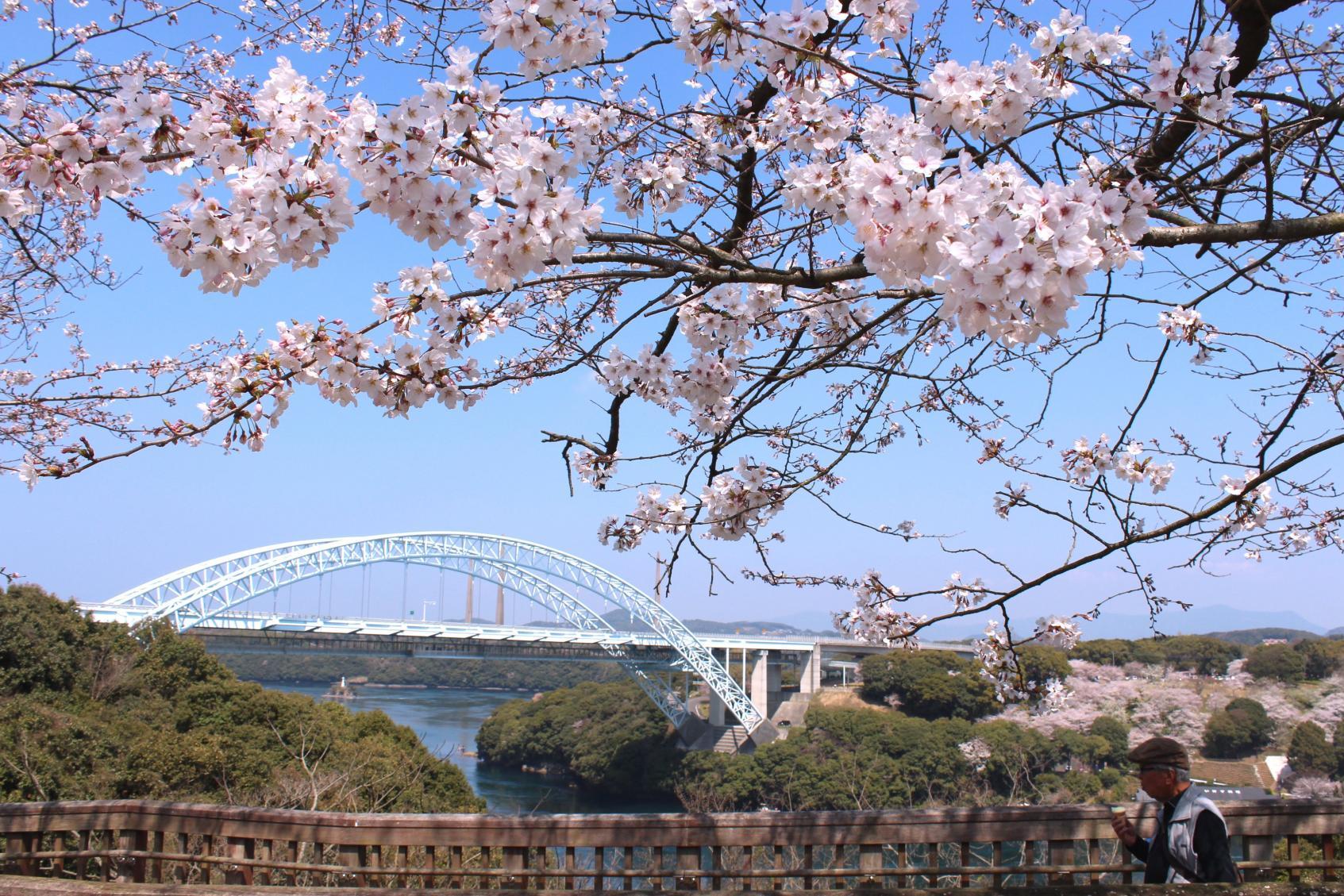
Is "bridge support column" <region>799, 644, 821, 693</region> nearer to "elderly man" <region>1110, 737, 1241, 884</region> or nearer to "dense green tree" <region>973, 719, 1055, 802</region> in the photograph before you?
"dense green tree" <region>973, 719, 1055, 802</region>

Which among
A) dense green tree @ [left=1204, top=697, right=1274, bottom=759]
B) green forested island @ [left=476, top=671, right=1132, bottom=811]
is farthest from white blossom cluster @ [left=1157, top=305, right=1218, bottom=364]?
dense green tree @ [left=1204, top=697, right=1274, bottom=759]

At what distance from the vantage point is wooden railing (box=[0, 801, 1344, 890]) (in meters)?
2.15

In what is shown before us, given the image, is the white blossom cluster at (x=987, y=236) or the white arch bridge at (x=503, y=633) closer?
the white blossom cluster at (x=987, y=236)

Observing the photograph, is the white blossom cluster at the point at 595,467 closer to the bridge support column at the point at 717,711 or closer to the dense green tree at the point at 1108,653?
the bridge support column at the point at 717,711

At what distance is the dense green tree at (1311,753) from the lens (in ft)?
79.1

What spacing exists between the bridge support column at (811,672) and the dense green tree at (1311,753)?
15081mm

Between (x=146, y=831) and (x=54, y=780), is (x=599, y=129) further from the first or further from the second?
(x=54, y=780)

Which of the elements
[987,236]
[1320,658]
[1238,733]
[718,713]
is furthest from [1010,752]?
[987,236]

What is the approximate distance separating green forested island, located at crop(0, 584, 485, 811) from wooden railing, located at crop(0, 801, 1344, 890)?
5159 mm

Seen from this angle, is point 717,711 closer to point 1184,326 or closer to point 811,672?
point 811,672

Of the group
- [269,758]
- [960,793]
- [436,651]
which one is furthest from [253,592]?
[960,793]

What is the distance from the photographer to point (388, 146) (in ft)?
4.51

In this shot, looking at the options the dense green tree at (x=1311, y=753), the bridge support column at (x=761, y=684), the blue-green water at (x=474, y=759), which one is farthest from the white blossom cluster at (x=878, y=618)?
the bridge support column at (x=761, y=684)

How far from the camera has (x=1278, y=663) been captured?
34.3 m
